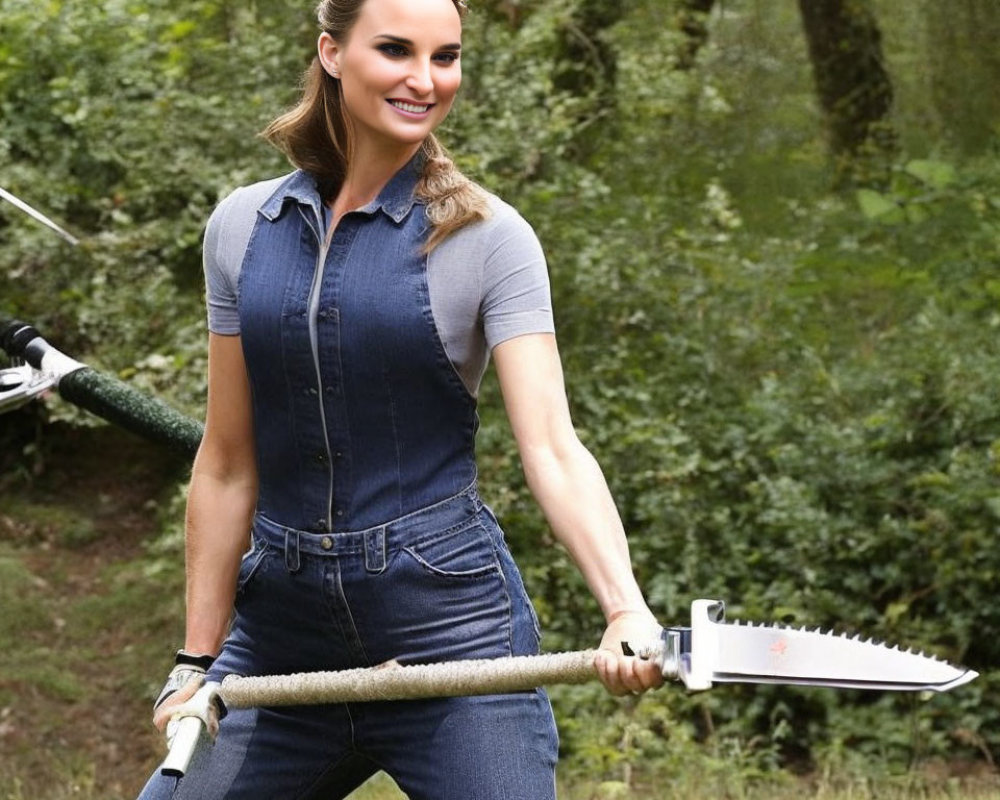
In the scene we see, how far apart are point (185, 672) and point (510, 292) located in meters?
0.77

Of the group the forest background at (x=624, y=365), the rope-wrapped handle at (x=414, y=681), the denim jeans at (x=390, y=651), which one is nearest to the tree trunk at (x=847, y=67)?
the forest background at (x=624, y=365)

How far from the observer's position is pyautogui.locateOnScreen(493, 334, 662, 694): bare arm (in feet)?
7.41

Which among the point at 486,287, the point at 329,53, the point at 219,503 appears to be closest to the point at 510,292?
the point at 486,287

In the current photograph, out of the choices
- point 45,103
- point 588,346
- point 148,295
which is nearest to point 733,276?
point 588,346

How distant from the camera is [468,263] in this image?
7.71 ft

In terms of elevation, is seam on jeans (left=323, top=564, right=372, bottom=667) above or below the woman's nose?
below

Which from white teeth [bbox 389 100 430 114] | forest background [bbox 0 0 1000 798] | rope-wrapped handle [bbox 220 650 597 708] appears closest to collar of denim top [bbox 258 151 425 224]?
white teeth [bbox 389 100 430 114]

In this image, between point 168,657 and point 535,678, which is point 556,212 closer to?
point 168,657

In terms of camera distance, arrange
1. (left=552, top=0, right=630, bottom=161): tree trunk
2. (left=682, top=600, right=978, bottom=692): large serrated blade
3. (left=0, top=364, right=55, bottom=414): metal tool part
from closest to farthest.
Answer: (left=682, top=600, right=978, bottom=692): large serrated blade, (left=0, top=364, right=55, bottom=414): metal tool part, (left=552, top=0, right=630, bottom=161): tree trunk

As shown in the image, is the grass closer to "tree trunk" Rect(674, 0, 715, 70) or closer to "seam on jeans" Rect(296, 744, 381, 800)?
"seam on jeans" Rect(296, 744, 381, 800)

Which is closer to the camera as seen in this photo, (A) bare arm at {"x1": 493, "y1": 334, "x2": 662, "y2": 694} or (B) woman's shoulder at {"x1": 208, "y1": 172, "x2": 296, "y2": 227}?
(A) bare arm at {"x1": 493, "y1": 334, "x2": 662, "y2": 694}

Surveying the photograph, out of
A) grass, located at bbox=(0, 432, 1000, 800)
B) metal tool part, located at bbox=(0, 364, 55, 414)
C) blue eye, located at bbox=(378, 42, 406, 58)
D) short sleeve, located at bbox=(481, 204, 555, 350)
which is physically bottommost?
grass, located at bbox=(0, 432, 1000, 800)

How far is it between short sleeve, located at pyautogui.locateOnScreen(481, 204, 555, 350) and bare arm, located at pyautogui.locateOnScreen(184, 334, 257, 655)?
0.42 m

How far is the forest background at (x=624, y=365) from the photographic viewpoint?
6961mm
